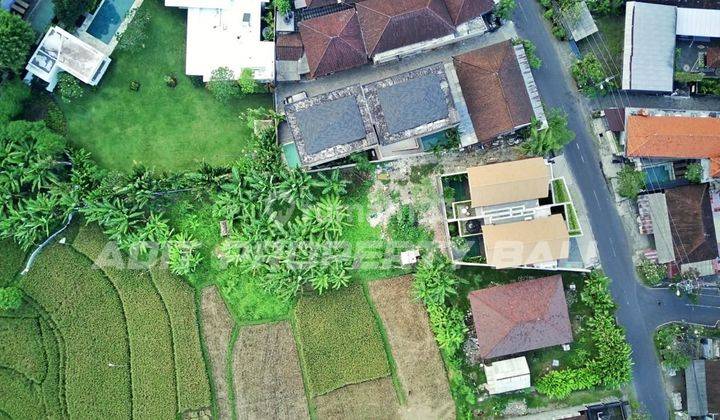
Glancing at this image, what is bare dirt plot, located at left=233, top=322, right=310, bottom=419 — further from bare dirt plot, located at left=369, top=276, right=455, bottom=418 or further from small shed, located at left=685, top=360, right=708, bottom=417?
small shed, located at left=685, top=360, right=708, bottom=417

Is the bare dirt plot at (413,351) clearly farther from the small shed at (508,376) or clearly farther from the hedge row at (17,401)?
the hedge row at (17,401)

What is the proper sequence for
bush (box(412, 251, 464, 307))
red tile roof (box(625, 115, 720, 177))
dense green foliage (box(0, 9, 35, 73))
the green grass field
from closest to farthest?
1. dense green foliage (box(0, 9, 35, 73))
2. bush (box(412, 251, 464, 307))
3. red tile roof (box(625, 115, 720, 177))
4. the green grass field

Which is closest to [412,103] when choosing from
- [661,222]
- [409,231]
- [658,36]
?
[409,231]

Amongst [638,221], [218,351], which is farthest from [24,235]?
[638,221]

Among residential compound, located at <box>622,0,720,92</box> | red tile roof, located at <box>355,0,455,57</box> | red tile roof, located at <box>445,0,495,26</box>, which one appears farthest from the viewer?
residential compound, located at <box>622,0,720,92</box>

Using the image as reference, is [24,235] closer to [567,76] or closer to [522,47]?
[522,47]

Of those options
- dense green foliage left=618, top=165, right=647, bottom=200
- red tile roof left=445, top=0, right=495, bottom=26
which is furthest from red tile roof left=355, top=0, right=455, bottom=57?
dense green foliage left=618, top=165, right=647, bottom=200

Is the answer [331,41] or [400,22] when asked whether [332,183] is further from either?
[400,22]
